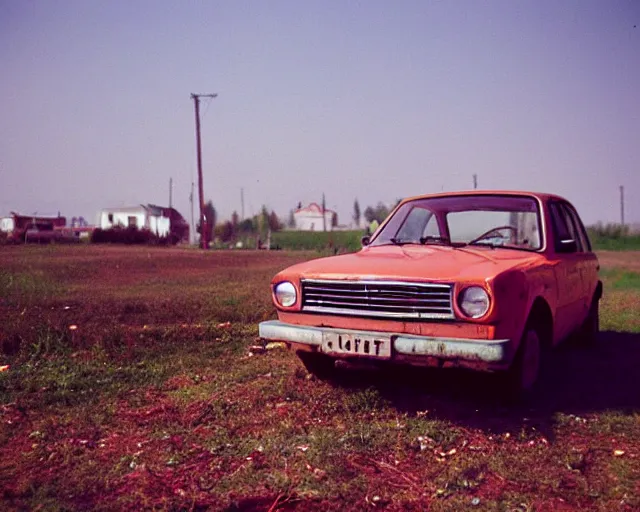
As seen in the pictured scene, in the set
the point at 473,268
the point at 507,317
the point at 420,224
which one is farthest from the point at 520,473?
the point at 420,224

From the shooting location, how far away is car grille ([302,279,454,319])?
3.57 metres

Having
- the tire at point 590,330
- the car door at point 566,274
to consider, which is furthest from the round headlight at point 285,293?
the tire at point 590,330

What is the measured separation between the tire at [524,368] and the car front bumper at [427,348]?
479mm

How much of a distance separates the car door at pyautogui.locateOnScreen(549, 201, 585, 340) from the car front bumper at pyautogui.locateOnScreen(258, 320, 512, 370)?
1.35m

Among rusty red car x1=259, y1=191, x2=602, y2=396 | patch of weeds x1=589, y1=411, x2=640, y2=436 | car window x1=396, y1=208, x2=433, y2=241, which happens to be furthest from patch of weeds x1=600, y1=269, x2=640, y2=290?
patch of weeds x1=589, y1=411, x2=640, y2=436

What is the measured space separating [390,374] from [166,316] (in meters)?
4.01

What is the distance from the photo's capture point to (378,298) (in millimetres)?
3740

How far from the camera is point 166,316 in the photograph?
7809 millimetres

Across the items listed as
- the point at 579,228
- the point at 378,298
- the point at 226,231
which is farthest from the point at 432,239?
the point at 226,231

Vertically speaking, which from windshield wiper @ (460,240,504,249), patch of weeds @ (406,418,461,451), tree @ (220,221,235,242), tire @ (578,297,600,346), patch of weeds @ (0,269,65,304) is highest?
tree @ (220,221,235,242)

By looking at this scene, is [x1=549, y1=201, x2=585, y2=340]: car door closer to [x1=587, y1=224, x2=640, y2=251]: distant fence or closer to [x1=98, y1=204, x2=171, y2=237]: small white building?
[x1=587, y1=224, x2=640, y2=251]: distant fence

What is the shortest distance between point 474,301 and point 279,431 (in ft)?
5.07

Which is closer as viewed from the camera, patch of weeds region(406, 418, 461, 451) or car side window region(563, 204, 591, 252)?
patch of weeds region(406, 418, 461, 451)

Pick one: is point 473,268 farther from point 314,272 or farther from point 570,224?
point 570,224
